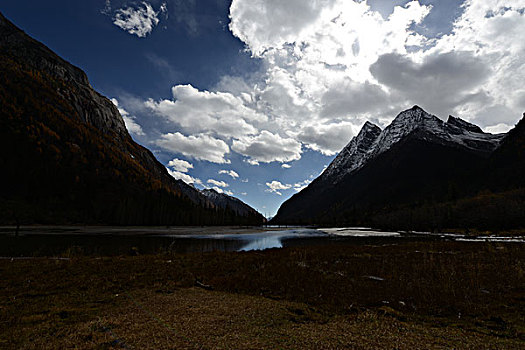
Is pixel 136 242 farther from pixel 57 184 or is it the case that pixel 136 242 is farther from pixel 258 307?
pixel 57 184

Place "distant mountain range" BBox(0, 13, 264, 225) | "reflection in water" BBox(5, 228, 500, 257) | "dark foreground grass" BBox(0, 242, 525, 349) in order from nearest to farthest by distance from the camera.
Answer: "dark foreground grass" BBox(0, 242, 525, 349) → "reflection in water" BBox(5, 228, 500, 257) → "distant mountain range" BBox(0, 13, 264, 225)

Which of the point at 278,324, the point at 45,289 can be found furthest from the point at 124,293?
the point at 278,324

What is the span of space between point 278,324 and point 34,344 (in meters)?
7.57

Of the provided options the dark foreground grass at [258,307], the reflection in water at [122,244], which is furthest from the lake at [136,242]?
the dark foreground grass at [258,307]

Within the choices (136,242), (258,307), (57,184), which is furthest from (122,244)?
(57,184)

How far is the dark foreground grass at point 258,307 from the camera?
7.96 metres

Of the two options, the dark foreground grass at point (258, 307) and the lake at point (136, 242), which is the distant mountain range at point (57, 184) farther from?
the dark foreground grass at point (258, 307)

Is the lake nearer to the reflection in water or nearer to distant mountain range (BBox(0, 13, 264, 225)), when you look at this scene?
the reflection in water

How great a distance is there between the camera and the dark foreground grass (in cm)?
796

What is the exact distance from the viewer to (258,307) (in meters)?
11.5

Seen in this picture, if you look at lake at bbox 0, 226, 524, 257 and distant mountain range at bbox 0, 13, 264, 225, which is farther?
distant mountain range at bbox 0, 13, 264, 225

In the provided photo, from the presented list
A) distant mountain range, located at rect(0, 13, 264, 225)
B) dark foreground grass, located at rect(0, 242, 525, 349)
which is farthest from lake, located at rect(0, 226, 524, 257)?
distant mountain range, located at rect(0, 13, 264, 225)

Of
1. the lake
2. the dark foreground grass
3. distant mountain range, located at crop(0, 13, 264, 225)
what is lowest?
the lake

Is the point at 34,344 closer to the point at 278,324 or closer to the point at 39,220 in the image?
the point at 278,324
